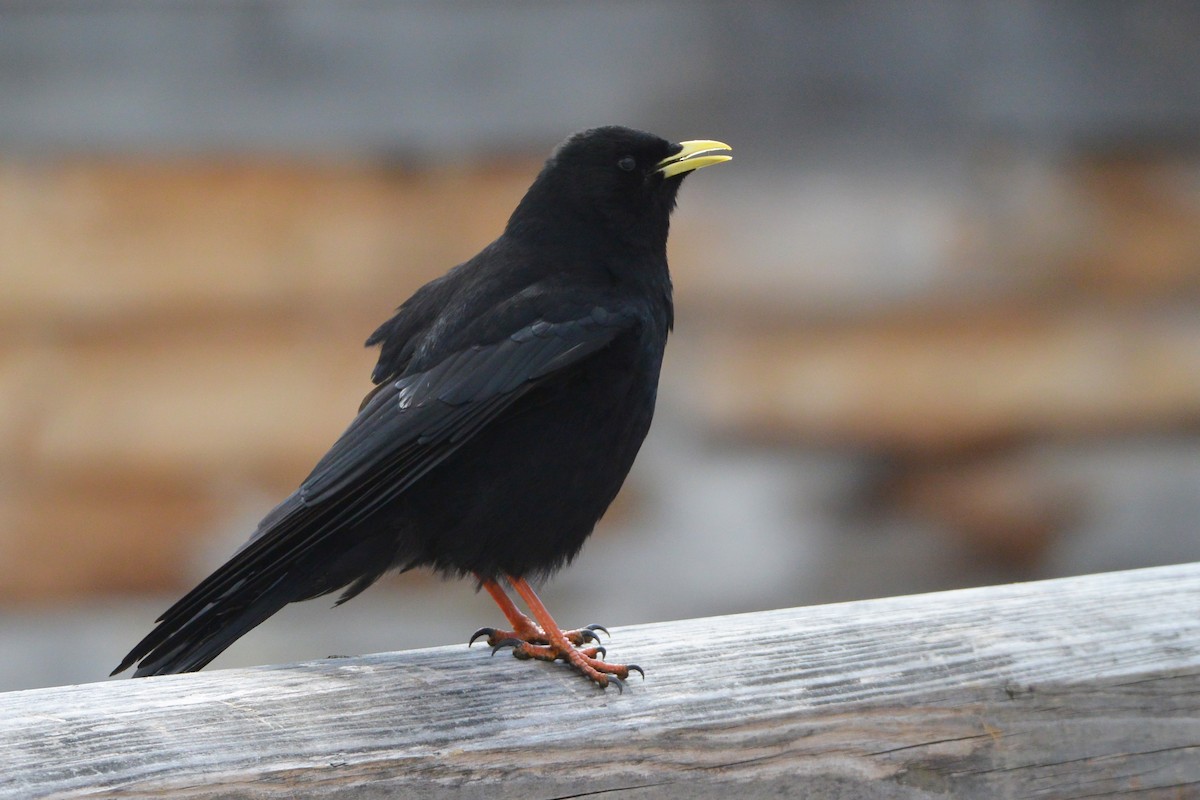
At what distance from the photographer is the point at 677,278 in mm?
3959

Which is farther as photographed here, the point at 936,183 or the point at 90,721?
the point at 936,183

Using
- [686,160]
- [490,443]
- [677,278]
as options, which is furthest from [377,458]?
[677,278]

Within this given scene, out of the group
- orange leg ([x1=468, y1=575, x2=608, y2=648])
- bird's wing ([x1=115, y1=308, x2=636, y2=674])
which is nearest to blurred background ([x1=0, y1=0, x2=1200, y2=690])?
orange leg ([x1=468, y1=575, x2=608, y2=648])

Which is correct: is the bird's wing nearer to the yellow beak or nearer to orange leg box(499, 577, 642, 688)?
orange leg box(499, 577, 642, 688)

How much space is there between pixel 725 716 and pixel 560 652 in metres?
0.36

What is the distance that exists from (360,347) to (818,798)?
243 cm

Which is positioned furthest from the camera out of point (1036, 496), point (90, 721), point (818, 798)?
point (1036, 496)

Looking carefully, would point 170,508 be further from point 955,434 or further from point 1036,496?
point 1036,496

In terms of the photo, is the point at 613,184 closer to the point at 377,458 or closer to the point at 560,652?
the point at 377,458

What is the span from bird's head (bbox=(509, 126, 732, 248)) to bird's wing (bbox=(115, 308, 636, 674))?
1.00ft

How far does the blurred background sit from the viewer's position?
12.2 feet

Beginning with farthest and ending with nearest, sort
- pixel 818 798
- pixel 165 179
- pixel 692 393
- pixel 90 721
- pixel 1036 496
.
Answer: pixel 1036 496, pixel 692 393, pixel 165 179, pixel 818 798, pixel 90 721

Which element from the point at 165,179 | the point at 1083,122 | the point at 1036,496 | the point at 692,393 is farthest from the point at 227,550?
the point at 1083,122

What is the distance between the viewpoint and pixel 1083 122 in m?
4.09
